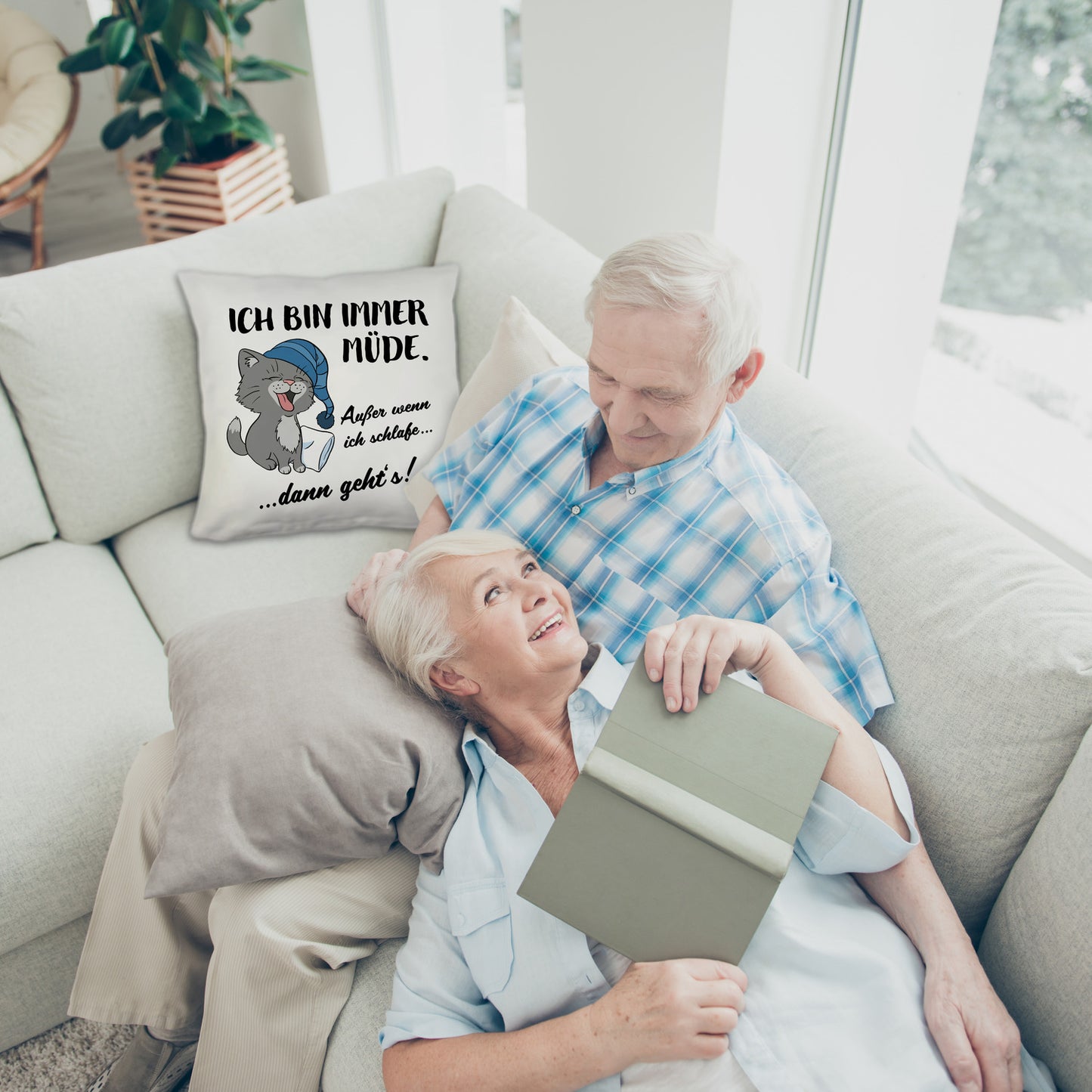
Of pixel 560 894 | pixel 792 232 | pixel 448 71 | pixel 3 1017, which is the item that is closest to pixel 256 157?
pixel 448 71

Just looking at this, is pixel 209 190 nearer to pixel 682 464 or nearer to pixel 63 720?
pixel 63 720

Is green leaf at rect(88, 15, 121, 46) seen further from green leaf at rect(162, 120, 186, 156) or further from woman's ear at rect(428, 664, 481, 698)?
woman's ear at rect(428, 664, 481, 698)

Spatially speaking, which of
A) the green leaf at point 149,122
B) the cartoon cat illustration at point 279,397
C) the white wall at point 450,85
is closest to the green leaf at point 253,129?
the green leaf at point 149,122

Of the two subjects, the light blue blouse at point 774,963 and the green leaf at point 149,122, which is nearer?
the light blue blouse at point 774,963

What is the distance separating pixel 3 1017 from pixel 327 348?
3.98ft

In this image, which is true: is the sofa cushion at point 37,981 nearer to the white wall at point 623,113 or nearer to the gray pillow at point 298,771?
the gray pillow at point 298,771

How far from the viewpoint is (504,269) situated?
5.86 ft

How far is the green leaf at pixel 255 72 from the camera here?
296cm

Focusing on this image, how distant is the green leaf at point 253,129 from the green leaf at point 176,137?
0.17 m

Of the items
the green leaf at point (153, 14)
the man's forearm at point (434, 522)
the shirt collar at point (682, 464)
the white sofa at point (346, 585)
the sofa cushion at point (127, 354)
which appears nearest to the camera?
the white sofa at point (346, 585)

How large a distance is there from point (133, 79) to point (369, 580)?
7.84ft

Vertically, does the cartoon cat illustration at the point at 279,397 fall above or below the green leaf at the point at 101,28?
below

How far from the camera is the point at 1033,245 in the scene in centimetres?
166

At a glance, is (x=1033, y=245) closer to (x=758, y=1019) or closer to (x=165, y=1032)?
(x=758, y=1019)
